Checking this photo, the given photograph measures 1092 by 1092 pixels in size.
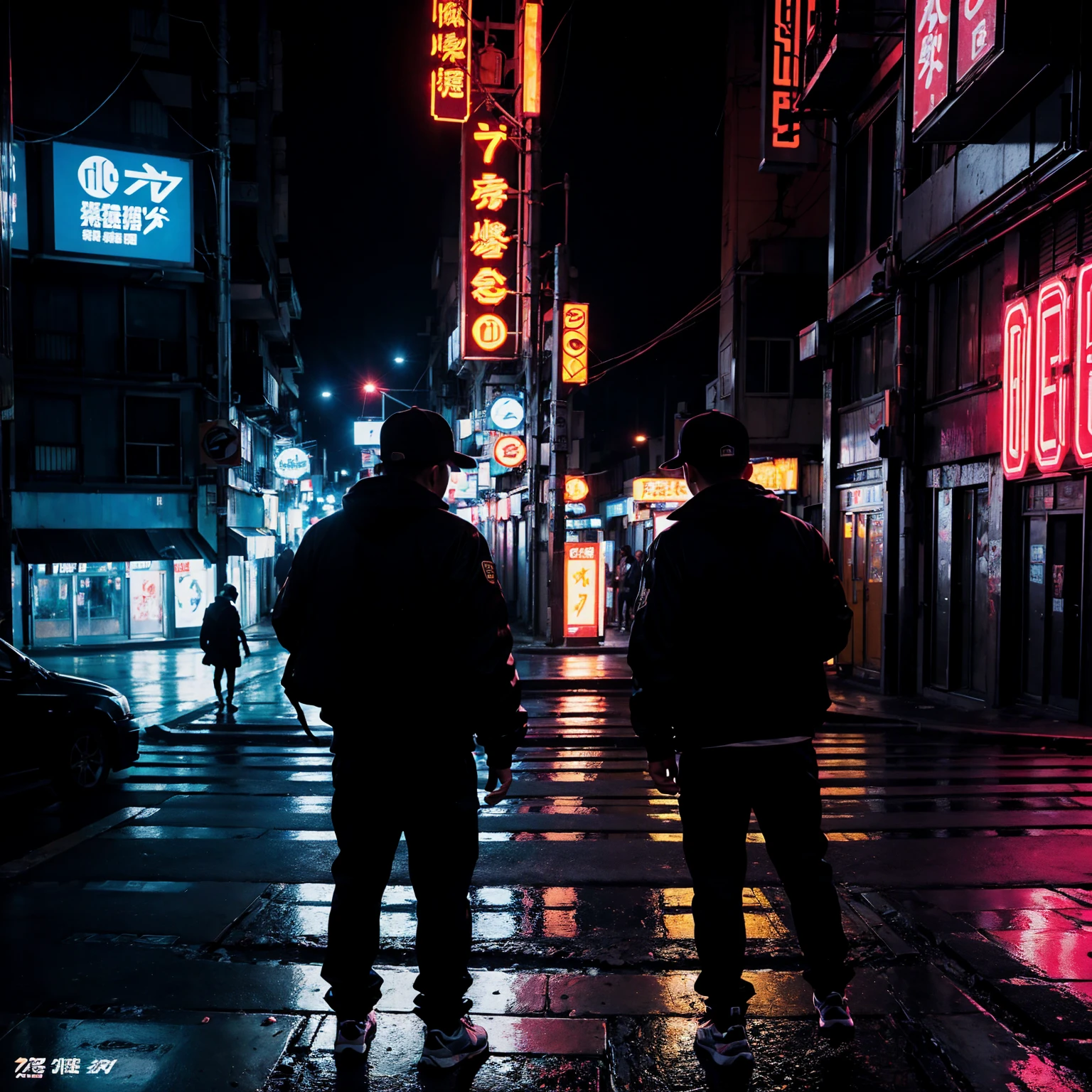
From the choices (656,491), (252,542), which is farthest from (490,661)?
(252,542)

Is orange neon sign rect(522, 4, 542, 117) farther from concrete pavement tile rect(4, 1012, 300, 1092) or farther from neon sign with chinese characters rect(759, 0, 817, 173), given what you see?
concrete pavement tile rect(4, 1012, 300, 1092)

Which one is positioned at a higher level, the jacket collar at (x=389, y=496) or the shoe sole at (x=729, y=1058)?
the jacket collar at (x=389, y=496)

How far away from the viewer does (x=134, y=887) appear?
219 inches

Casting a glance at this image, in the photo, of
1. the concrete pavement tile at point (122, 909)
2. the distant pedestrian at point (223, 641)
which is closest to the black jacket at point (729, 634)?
the concrete pavement tile at point (122, 909)

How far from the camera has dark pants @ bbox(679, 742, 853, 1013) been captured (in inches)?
130

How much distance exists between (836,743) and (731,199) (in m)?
20.5

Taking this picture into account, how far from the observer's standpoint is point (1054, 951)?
14.2 ft

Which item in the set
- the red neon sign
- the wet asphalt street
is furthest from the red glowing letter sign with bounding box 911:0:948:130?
the wet asphalt street

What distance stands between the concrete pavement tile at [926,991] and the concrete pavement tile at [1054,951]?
48 cm

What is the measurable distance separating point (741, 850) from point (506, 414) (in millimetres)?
23688

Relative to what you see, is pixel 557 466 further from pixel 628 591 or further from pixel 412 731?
pixel 412 731

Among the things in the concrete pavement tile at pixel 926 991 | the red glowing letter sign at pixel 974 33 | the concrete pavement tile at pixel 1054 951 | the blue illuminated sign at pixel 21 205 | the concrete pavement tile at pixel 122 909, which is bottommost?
the concrete pavement tile at pixel 122 909

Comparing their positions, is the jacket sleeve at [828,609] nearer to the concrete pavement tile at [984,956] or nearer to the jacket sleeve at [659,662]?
the jacket sleeve at [659,662]

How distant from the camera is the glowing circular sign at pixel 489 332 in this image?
1003 inches
